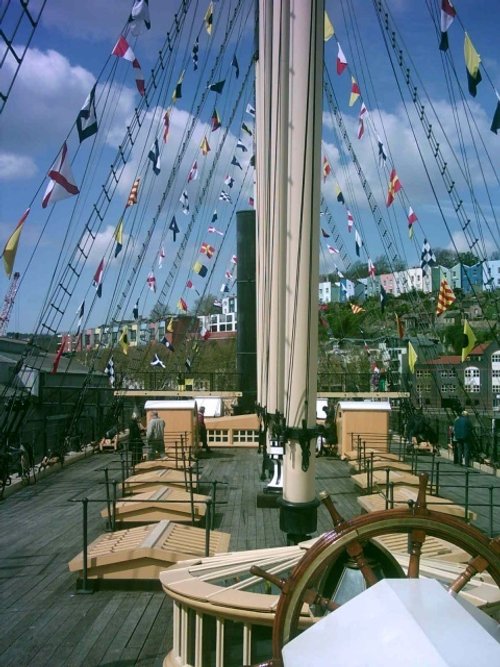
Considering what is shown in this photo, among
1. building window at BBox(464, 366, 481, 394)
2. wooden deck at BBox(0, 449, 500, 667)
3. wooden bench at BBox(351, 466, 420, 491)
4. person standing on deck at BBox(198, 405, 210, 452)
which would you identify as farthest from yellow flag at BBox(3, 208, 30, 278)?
building window at BBox(464, 366, 481, 394)

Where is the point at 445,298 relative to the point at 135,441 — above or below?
above

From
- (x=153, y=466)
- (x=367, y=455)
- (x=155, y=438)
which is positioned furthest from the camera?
(x=367, y=455)

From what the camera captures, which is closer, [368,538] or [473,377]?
[368,538]

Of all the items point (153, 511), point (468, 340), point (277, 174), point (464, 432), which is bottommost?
point (153, 511)

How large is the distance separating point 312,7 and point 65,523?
7906 mm

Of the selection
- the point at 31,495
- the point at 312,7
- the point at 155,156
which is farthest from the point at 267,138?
the point at 31,495

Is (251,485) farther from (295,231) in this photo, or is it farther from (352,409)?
(295,231)

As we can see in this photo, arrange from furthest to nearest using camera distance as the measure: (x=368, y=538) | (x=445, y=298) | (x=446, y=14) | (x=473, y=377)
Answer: (x=473, y=377), (x=445, y=298), (x=446, y=14), (x=368, y=538)

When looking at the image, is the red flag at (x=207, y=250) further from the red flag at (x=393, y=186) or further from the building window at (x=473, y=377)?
the building window at (x=473, y=377)

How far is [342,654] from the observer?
1.89 metres

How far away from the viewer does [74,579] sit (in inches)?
292

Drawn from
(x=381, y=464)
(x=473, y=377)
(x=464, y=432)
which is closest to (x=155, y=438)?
(x=381, y=464)

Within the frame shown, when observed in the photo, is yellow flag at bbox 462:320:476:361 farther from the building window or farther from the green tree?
the building window

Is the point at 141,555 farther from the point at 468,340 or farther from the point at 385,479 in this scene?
the point at 468,340
